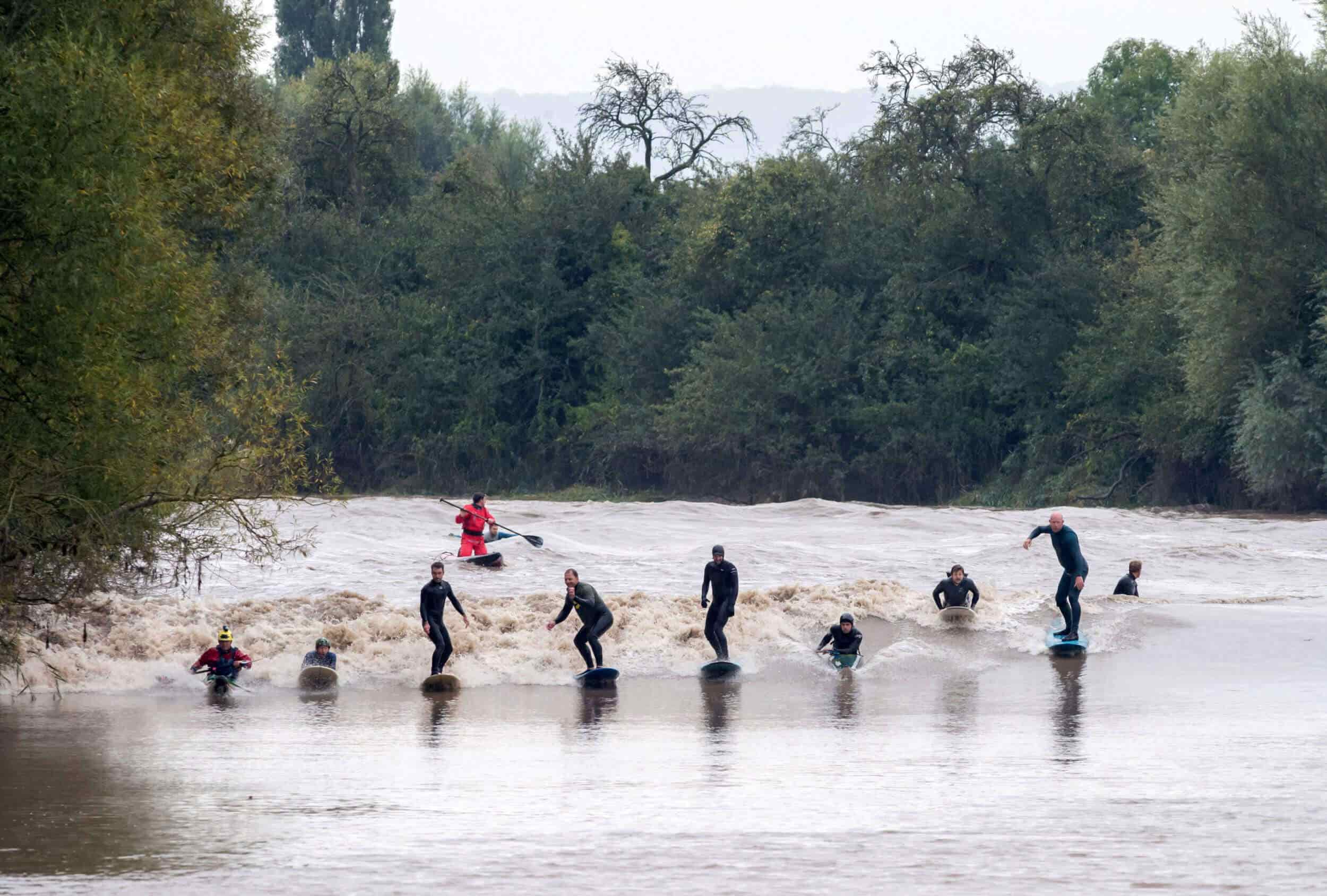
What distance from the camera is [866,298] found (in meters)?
60.9

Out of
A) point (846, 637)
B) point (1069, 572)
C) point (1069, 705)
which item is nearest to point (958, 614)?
point (1069, 572)

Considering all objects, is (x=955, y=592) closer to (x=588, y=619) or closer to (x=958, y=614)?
(x=958, y=614)

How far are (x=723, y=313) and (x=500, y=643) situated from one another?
38418mm

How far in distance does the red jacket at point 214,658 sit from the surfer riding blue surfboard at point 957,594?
34.2 ft

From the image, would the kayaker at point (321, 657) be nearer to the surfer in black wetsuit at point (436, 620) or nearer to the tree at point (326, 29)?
the surfer in black wetsuit at point (436, 620)

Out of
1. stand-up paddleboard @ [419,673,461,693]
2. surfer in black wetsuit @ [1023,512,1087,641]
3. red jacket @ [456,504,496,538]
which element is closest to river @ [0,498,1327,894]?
stand-up paddleboard @ [419,673,461,693]

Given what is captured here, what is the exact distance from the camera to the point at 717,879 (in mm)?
10094

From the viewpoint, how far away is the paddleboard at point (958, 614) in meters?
25.9

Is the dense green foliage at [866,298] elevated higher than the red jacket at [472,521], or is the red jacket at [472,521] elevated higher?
the dense green foliage at [866,298]

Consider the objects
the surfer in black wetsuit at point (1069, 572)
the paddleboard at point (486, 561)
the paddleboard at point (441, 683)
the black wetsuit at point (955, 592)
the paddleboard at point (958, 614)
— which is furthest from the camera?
the paddleboard at point (486, 561)

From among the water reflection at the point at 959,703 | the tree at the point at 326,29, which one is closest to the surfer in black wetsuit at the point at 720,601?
the water reflection at the point at 959,703

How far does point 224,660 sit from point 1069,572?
11.6 meters

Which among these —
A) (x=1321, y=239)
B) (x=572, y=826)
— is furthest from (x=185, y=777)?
(x=1321, y=239)

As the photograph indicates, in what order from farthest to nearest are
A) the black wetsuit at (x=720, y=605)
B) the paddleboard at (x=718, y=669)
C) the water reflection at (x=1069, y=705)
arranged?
the black wetsuit at (x=720, y=605)
the paddleboard at (x=718, y=669)
the water reflection at (x=1069, y=705)
